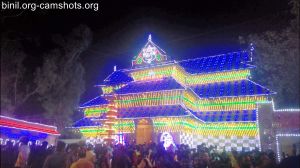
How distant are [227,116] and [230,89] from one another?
8.91 feet

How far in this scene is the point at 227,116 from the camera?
27641 mm

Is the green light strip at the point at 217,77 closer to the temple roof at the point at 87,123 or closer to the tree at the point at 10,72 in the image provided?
the temple roof at the point at 87,123

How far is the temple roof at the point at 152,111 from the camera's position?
25.8m

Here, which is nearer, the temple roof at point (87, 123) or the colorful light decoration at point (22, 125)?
the colorful light decoration at point (22, 125)

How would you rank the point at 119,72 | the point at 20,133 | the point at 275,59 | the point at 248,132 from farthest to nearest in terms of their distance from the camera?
the point at 119,72, the point at 248,132, the point at 20,133, the point at 275,59

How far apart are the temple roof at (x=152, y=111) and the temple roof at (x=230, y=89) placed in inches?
160

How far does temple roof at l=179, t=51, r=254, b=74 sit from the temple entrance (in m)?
7.67

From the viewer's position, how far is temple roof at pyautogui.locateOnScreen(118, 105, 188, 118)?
2578cm

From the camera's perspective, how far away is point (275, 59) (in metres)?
21.4

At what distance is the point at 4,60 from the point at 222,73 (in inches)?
835

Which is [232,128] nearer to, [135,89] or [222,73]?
[222,73]

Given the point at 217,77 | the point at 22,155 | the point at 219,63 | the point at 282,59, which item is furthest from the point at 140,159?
the point at 219,63

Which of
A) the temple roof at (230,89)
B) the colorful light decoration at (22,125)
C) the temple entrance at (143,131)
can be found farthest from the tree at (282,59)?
the colorful light decoration at (22,125)

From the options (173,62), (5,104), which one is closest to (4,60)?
(5,104)
